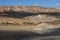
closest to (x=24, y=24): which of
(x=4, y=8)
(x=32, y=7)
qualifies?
(x=4, y=8)

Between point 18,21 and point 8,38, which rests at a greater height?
point 18,21

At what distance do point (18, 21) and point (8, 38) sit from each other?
8.06 m

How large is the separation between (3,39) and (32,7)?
92.9 ft

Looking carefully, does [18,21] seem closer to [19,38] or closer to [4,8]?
[19,38]

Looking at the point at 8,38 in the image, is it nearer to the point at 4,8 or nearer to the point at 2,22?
the point at 2,22

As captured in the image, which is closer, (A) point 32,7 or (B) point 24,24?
(B) point 24,24

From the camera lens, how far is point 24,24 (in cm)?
1989

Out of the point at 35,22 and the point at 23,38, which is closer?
the point at 23,38

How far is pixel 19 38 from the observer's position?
1300 centimetres

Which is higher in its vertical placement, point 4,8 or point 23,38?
point 4,8

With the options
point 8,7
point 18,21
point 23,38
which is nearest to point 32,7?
point 8,7

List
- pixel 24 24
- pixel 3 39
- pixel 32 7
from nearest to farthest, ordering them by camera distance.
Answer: pixel 3 39, pixel 24 24, pixel 32 7

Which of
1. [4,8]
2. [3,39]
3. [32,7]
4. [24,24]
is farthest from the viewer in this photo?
[32,7]

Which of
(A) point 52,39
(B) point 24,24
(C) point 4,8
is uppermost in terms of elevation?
(C) point 4,8
